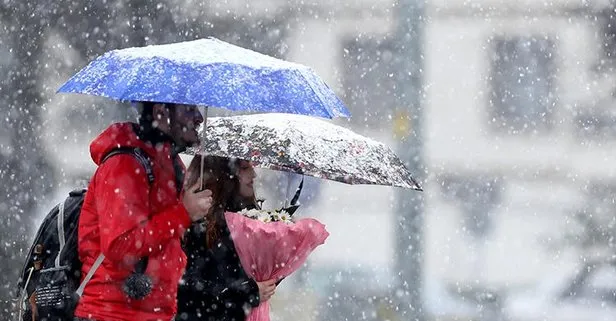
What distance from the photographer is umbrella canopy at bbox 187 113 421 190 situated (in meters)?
4.75

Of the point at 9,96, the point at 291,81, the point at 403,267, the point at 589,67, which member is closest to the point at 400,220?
the point at 403,267

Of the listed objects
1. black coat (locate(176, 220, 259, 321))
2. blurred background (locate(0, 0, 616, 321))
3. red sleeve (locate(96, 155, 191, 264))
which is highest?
red sleeve (locate(96, 155, 191, 264))

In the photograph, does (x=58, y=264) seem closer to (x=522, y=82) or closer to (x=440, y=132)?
(x=440, y=132)

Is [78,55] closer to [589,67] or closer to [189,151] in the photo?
[589,67]

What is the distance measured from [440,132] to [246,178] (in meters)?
16.0

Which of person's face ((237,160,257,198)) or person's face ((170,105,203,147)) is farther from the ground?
person's face ((170,105,203,147))

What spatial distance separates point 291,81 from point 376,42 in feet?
54.9

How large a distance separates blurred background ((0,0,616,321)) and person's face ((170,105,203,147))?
9269mm

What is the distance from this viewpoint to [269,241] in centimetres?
478

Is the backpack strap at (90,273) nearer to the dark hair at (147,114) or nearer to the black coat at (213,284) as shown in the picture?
the dark hair at (147,114)

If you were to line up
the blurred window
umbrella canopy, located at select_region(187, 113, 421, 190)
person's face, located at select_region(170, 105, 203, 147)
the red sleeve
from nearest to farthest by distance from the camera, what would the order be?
the red sleeve
person's face, located at select_region(170, 105, 203, 147)
umbrella canopy, located at select_region(187, 113, 421, 190)
the blurred window

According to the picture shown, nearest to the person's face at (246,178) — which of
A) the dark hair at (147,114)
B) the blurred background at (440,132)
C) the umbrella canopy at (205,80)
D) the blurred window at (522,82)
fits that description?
the umbrella canopy at (205,80)

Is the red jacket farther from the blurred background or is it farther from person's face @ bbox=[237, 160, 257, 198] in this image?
the blurred background

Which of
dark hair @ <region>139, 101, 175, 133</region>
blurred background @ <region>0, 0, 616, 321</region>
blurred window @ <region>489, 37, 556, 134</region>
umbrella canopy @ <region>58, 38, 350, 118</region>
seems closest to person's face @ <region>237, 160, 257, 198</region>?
umbrella canopy @ <region>58, 38, 350, 118</region>
